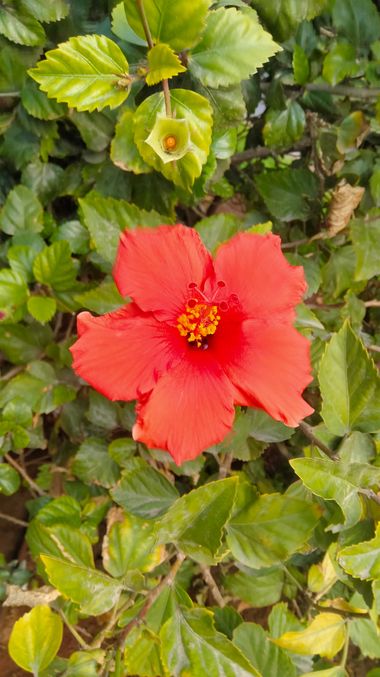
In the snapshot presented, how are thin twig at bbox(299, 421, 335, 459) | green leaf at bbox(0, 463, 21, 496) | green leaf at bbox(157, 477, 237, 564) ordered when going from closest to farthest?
green leaf at bbox(157, 477, 237, 564), thin twig at bbox(299, 421, 335, 459), green leaf at bbox(0, 463, 21, 496)

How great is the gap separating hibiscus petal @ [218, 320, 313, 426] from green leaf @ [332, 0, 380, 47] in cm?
62

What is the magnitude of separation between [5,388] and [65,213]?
17.7 inches

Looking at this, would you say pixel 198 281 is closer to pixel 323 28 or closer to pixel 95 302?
pixel 95 302

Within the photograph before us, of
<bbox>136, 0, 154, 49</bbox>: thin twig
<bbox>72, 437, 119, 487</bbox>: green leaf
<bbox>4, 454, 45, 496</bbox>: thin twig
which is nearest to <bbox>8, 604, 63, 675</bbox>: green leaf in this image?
<bbox>72, 437, 119, 487</bbox>: green leaf

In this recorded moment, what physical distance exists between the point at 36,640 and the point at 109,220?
601mm

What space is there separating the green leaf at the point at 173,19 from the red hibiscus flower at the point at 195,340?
21 centimetres

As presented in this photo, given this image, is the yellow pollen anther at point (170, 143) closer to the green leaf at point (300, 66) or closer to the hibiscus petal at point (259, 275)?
the hibiscus petal at point (259, 275)

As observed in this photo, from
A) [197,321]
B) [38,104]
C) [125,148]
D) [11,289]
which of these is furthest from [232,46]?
[11,289]

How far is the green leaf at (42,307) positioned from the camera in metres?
Result: 0.97

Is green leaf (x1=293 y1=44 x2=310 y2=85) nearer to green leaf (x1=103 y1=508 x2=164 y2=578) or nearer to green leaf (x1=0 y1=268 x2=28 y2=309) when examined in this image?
green leaf (x1=0 y1=268 x2=28 y2=309)

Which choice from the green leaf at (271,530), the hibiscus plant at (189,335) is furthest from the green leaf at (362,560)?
the green leaf at (271,530)

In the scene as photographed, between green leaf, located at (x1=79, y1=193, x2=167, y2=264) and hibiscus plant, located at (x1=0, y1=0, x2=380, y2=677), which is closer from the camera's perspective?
hibiscus plant, located at (x1=0, y1=0, x2=380, y2=677)

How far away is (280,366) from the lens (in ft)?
2.20

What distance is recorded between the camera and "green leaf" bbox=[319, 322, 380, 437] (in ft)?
2.51
